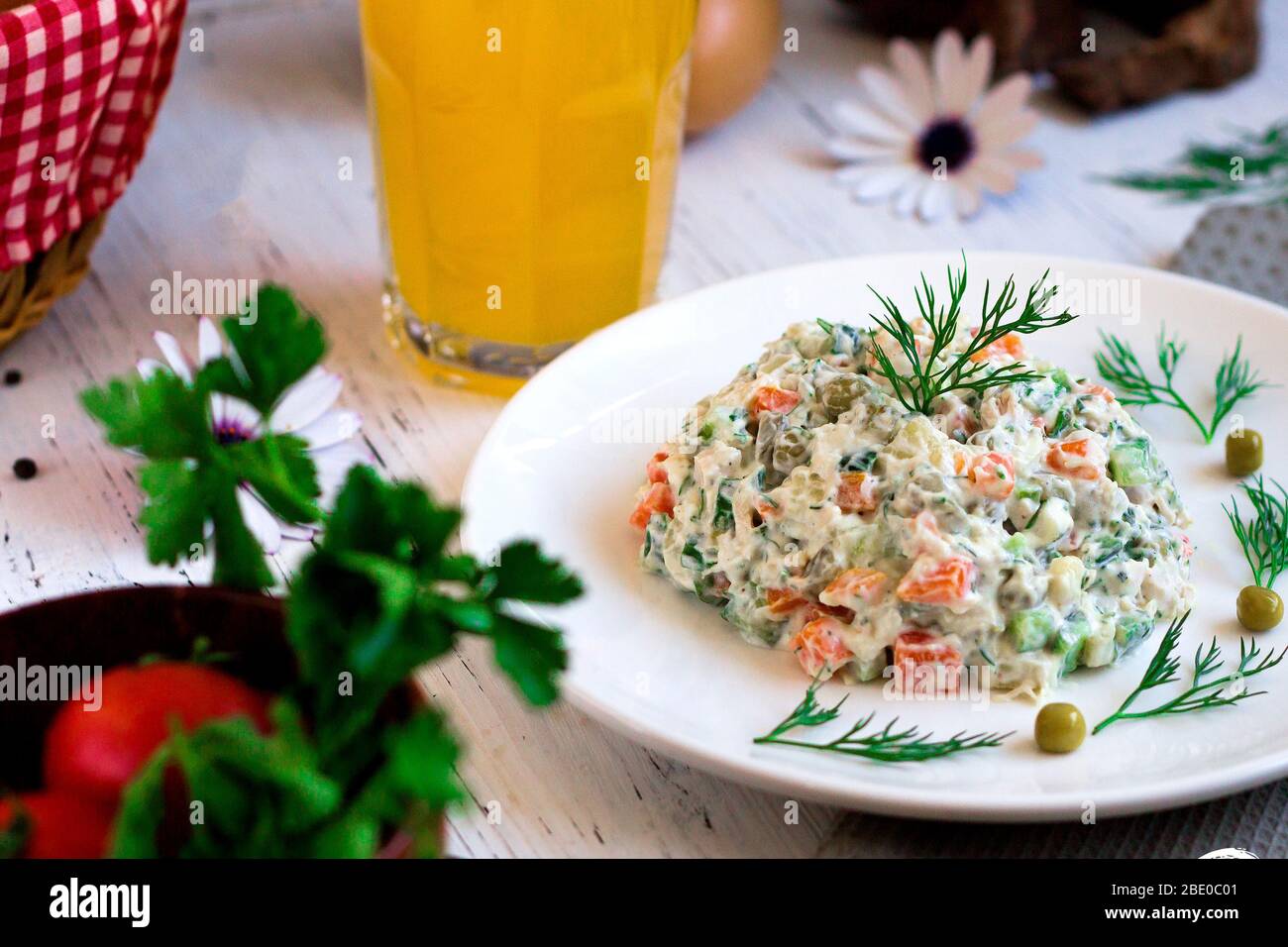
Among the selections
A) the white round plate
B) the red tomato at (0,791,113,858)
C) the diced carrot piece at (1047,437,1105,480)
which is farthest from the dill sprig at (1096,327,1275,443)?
the red tomato at (0,791,113,858)

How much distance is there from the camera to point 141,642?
1.05m

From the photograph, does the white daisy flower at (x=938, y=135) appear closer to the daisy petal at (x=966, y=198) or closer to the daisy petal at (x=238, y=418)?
the daisy petal at (x=966, y=198)

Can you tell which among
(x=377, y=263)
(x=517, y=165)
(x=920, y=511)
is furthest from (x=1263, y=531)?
(x=377, y=263)

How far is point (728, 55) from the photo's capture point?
90.3 inches

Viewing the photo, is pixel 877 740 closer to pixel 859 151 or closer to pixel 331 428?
pixel 331 428

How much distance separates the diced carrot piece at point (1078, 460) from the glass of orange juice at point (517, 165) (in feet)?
2.25

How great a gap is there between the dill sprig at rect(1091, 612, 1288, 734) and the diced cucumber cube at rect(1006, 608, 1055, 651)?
85 mm

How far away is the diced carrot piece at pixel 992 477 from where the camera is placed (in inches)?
49.3

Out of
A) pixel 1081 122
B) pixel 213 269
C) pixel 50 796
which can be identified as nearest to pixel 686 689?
pixel 50 796

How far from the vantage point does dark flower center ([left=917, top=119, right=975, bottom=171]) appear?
236 cm

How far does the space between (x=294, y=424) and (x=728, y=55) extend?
1.01m

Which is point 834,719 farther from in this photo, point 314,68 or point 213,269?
point 314,68
